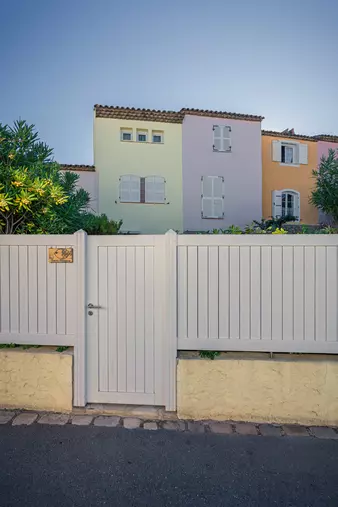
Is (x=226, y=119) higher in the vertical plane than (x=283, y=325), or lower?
higher

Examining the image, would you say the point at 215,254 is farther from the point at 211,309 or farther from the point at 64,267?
the point at 64,267

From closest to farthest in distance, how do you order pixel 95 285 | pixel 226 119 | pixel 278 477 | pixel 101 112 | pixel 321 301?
1. pixel 278 477
2. pixel 321 301
3. pixel 95 285
4. pixel 101 112
5. pixel 226 119

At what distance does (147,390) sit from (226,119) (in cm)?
1523

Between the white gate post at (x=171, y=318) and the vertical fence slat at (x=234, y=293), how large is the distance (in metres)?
0.60

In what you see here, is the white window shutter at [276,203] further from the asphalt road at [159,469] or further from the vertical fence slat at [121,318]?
the asphalt road at [159,469]

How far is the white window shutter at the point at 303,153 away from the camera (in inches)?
640

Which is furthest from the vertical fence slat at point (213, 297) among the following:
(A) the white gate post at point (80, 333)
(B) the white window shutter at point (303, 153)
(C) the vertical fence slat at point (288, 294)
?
(B) the white window shutter at point (303, 153)

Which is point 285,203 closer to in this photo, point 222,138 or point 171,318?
point 222,138

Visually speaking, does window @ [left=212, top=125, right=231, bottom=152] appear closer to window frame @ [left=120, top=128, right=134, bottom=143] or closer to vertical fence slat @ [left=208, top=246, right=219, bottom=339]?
window frame @ [left=120, top=128, right=134, bottom=143]

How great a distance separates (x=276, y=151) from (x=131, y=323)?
1611 cm

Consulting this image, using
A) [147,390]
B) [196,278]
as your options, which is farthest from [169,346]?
[196,278]

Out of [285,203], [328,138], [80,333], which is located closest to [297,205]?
[285,203]

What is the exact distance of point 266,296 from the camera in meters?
2.96

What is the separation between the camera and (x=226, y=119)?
595 inches
